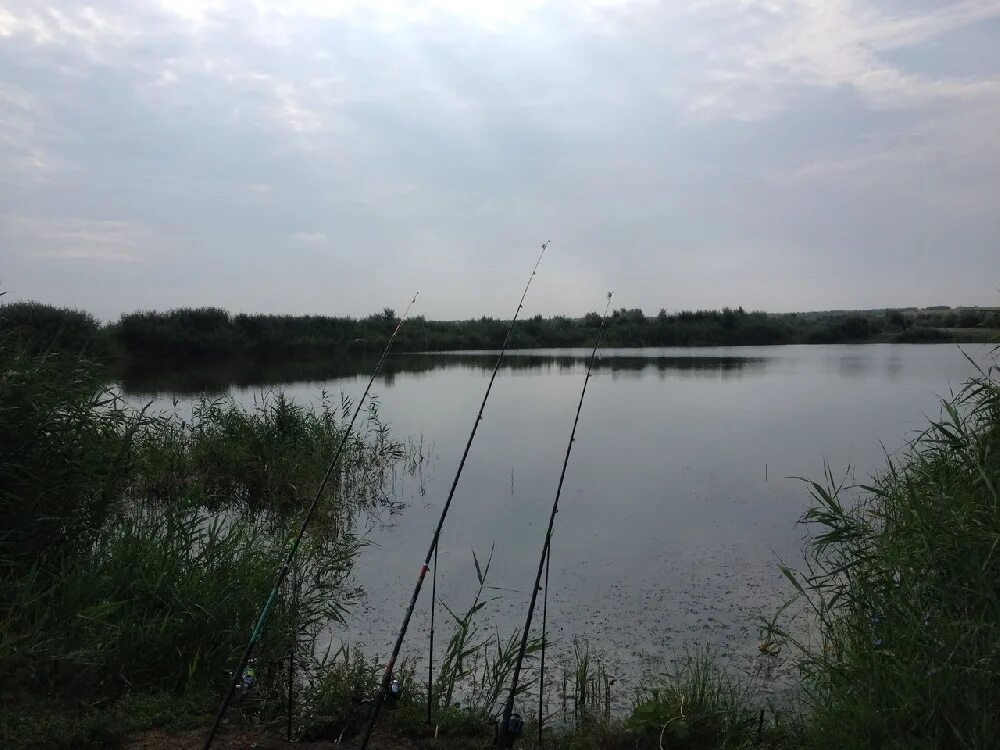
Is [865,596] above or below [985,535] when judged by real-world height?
below

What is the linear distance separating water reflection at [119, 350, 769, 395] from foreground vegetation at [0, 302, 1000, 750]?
12.4 meters

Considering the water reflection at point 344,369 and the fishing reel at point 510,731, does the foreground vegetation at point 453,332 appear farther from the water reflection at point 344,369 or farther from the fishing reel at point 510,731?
the fishing reel at point 510,731

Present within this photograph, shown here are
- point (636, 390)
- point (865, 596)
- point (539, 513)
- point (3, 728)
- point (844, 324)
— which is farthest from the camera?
point (844, 324)

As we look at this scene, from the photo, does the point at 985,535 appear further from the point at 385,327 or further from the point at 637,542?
the point at 385,327

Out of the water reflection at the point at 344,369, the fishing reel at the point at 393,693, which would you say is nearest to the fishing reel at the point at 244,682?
the fishing reel at the point at 393,693

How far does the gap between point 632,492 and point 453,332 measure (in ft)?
113

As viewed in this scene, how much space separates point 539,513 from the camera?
25.8 feet

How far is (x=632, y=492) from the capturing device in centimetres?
891

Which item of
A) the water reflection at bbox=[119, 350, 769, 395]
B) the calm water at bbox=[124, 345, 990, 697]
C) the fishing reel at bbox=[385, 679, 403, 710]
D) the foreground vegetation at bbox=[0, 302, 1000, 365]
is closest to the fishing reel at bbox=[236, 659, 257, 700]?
the fishing reel at bbox=[385, 679, 403, 710]

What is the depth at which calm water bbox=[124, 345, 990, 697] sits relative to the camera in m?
5.05

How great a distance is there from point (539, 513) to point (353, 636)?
11.5 feet

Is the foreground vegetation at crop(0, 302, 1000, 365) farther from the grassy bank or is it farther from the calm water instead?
the grassy bank

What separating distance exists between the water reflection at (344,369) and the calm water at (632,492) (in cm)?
36

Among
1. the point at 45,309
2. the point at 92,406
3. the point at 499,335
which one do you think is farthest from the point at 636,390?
the point at 499,335
